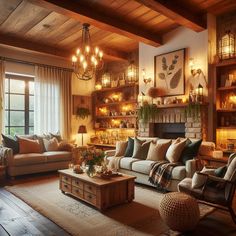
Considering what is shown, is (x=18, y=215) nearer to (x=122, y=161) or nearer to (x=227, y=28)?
(x=122, y=161)

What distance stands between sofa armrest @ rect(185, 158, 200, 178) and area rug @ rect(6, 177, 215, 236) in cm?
55

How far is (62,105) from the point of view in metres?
7.07

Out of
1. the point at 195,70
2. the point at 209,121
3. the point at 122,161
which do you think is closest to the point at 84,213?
the point at 122,161

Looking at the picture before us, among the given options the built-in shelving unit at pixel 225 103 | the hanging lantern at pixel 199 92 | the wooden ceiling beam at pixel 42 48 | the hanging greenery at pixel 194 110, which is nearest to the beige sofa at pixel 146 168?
the hanging greenery at pixel 194 110

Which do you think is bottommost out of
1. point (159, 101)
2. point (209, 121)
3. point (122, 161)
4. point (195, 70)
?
point (122, 161)

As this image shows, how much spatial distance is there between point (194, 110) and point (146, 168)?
166 cm

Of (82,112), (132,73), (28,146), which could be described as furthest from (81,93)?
(28,146)

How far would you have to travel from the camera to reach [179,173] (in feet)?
13.1

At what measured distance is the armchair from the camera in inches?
113

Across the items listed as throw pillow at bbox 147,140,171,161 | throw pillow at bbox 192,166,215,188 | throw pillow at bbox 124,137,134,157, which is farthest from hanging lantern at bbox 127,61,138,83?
throw pillow at bbox 192,166,215,188

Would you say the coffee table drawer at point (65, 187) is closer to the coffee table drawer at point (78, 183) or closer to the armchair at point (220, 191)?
the coffee table drawer at point (78, 183)

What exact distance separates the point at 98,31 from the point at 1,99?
285 cm

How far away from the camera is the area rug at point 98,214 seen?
9.21 feet

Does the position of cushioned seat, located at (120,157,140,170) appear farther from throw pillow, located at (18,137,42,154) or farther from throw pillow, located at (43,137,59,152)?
throw pillow, located at (18,137,42,154)
